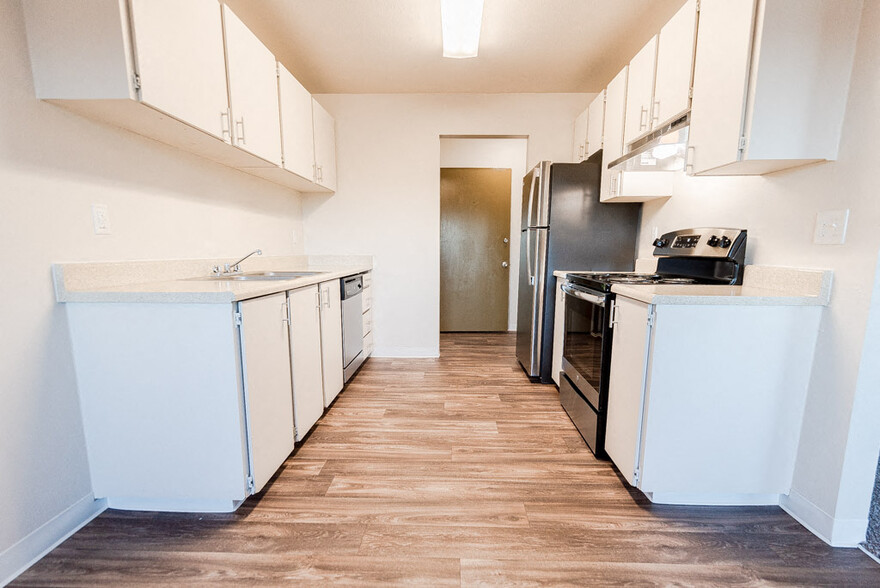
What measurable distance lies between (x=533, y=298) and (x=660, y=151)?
1.25 metres

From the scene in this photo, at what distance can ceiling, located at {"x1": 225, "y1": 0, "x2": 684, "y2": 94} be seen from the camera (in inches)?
80.7

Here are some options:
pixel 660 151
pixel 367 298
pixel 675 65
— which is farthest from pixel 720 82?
pixel 367 298

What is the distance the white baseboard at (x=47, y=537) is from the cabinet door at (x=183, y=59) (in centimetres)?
149

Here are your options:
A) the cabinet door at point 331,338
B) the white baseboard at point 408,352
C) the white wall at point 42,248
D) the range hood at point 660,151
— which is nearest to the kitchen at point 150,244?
the white wall at point 42,248

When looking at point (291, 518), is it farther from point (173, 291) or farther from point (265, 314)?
point (173, 291)

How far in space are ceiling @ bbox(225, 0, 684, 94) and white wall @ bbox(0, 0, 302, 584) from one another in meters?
1.22

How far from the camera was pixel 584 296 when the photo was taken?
1.93 meters

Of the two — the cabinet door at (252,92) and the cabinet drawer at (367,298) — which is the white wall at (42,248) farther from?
the cabinet drawer at (367,298)

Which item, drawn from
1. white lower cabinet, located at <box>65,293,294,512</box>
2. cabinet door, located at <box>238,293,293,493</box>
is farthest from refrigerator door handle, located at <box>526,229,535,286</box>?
white lower cabinet, located at <box>65,293,294,512</box>

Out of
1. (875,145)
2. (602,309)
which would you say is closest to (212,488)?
(602,309)

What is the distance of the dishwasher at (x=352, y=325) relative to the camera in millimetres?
2541

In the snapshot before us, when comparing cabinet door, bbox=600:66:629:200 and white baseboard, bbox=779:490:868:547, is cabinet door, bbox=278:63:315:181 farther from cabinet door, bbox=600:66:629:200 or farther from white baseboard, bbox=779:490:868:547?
white baseboard, bbox=779:490:868:547

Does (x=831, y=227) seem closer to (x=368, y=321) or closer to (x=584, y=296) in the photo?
(x=584, y=296)

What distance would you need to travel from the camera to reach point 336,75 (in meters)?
2.89
